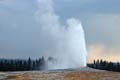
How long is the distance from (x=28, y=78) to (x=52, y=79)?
5077mm

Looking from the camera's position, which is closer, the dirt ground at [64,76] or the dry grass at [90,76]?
the dry grass at [90,76]

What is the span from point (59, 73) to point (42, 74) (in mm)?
3686

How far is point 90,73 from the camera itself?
96.2 meters

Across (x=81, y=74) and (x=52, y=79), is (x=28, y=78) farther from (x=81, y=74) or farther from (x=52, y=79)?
(x=81, y=74)

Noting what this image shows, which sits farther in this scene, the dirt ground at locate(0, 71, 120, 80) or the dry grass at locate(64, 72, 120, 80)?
the dirt ground at locate(0, 71, 120, 80)

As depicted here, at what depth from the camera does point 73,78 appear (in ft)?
294

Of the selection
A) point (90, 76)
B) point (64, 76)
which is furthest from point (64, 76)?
point (90, 76)

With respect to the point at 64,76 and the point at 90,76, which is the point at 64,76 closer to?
the point at 64,76

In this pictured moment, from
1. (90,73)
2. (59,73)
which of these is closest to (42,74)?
(59,73)

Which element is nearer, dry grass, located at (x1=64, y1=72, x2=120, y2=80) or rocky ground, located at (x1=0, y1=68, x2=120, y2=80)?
dry grass, located at (x1=64, y1=72, x2=120, y2=80)

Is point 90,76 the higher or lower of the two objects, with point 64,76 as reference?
lower

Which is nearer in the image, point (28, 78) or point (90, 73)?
point (28, 78)

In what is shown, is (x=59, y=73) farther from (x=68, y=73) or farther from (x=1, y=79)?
(x=1, y=79)

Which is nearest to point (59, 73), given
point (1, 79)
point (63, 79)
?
point (63, 79)
